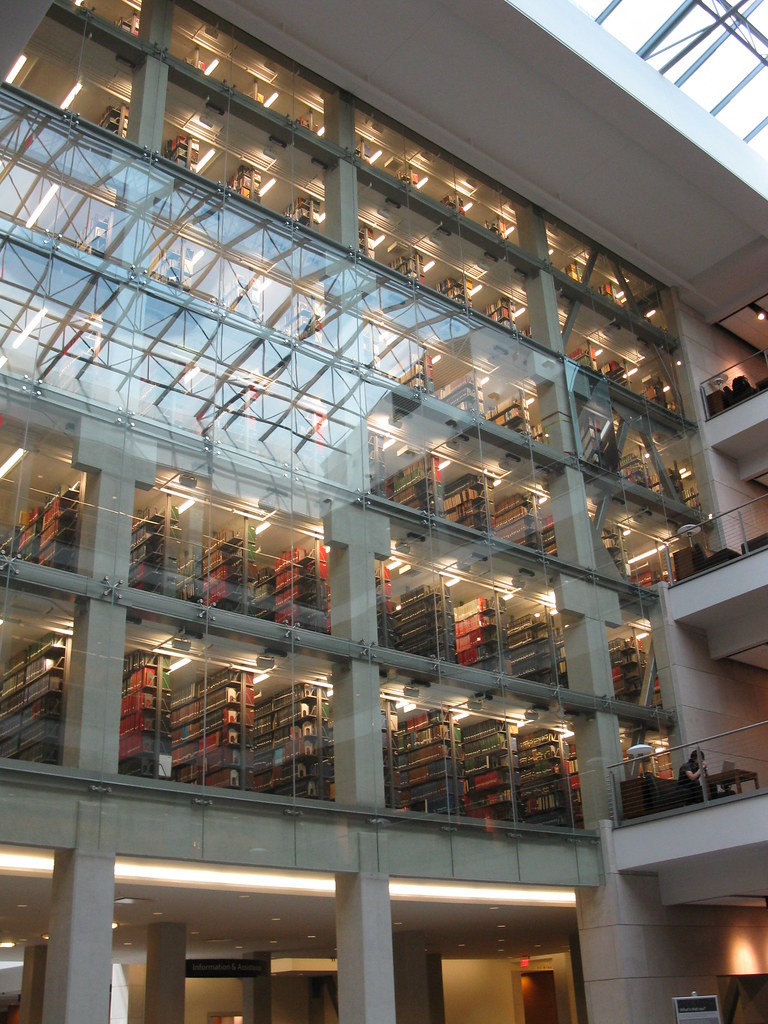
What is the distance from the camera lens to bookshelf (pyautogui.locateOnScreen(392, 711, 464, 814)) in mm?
8172

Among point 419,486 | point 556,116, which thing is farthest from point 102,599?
point 556,116

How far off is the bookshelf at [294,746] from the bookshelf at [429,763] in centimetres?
67

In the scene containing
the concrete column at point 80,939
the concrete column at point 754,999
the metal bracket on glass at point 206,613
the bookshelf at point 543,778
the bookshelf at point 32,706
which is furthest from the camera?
the concrete column at point 754,999

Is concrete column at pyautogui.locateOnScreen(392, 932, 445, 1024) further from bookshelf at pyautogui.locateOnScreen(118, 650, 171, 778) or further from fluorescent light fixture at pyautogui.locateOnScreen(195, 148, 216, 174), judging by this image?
fluorescent light fixture at pyautogui.locateOnScreen(195, 148, 216, 174)

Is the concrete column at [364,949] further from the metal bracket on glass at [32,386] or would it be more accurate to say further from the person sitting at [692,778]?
the metal bracket on glass at [32,386]

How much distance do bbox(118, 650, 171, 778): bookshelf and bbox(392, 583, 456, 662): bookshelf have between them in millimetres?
2160

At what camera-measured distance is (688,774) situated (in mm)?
8992

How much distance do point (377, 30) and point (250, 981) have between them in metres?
10.5

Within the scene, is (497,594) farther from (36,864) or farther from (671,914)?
(36,864)

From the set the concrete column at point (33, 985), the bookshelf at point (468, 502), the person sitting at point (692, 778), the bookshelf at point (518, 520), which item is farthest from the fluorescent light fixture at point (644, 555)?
the concrete column at point (33, 985)

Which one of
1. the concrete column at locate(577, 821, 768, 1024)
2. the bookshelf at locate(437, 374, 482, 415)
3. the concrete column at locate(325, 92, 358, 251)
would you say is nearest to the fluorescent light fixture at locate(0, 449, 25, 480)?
the concrete column at locate(325, 92, 358, 251)

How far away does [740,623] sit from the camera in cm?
1105

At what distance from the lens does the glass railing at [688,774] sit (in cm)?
878

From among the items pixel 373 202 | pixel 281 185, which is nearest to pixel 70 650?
pixel 281 185
